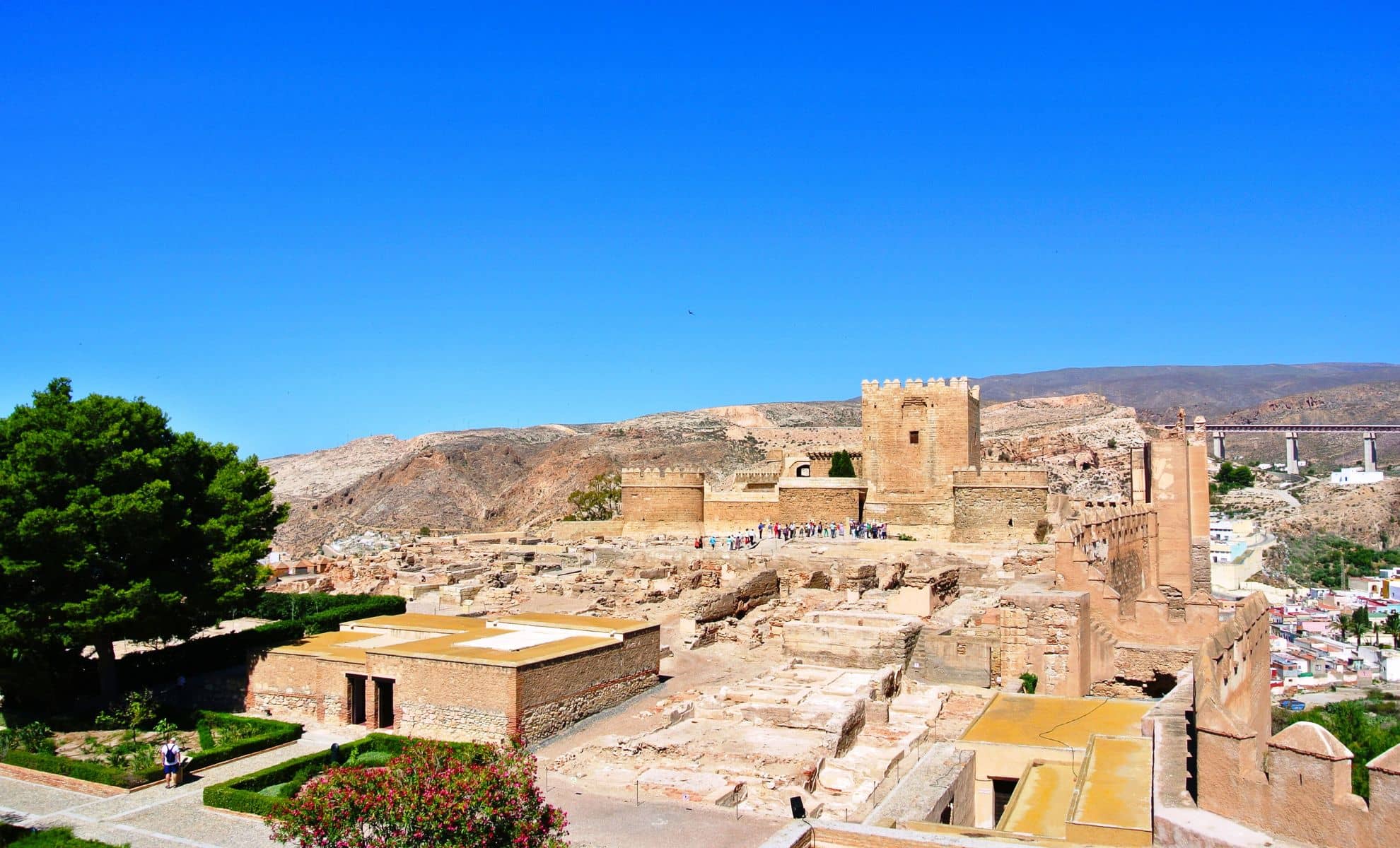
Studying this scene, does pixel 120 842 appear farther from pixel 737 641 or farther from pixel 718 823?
pixel 737 641

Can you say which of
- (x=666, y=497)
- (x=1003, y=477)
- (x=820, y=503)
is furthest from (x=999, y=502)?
(x=666, y=497)

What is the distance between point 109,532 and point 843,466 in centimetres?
2609

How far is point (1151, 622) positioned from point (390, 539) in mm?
33321

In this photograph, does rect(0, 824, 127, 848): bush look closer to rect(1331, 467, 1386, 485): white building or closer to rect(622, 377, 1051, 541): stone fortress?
rect(622, 377, 1051, 541): stone fortress

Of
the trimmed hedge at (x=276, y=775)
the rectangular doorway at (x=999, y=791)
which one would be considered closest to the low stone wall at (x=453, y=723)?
the trimmed hedge at (x=276, y=775)

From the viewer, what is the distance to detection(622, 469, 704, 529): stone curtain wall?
32.3m

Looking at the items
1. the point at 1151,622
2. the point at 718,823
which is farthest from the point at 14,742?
the point at 1151,622

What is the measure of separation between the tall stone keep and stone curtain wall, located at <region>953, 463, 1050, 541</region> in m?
1.42

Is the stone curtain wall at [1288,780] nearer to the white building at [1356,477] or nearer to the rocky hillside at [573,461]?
the rocky hillside at [573,461]

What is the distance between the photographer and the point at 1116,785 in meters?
8.95

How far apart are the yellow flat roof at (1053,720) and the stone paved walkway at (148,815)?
8251mm

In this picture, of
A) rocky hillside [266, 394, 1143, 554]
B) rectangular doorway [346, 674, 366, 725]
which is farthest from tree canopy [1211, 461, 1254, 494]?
rectangular doorway [346, 674, 366, 725]

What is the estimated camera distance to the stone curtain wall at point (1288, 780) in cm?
568

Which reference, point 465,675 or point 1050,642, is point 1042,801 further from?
point 465,675
